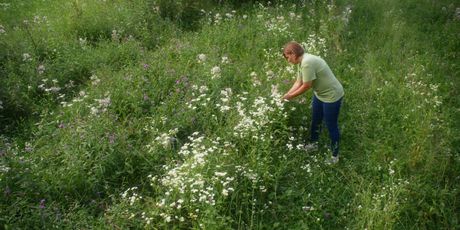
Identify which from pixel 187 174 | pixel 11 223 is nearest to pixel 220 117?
pixel 187 174

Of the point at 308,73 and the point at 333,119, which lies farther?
the point at 333,119

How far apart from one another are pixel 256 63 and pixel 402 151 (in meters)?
3.27

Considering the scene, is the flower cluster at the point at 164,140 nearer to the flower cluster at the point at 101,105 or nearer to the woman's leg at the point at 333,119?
the flower cluster at the point at 101,105

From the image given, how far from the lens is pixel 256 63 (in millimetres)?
7742

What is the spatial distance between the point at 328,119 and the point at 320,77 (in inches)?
25.5

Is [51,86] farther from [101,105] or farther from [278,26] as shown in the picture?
[278,26]

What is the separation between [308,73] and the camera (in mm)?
5301

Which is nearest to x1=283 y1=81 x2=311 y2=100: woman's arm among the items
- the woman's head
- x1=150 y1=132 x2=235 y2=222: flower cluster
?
the woman's head

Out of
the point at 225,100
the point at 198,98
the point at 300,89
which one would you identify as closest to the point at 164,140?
the point at 198,98

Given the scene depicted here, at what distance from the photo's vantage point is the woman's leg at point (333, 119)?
5527 millimetres

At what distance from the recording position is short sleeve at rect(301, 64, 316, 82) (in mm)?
5281

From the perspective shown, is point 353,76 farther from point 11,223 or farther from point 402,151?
point 11,223

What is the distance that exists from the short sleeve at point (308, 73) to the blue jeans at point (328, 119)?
1.57 feet

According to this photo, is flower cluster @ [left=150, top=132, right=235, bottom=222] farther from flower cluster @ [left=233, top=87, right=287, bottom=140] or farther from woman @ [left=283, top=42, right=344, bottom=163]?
woman @ [left=283, top=42, right=344, bottom=163]
